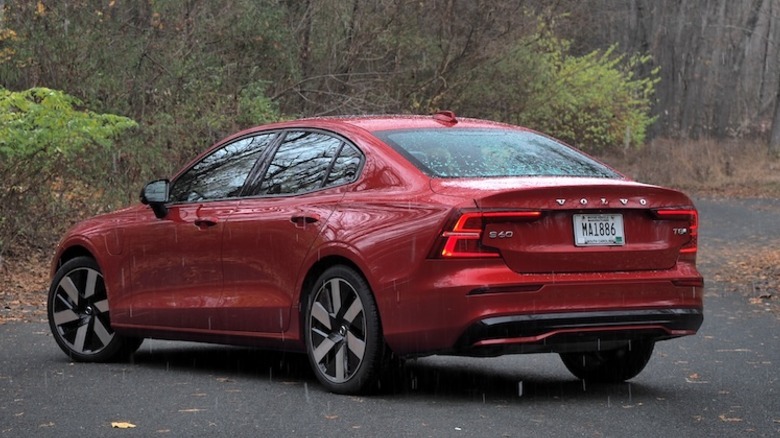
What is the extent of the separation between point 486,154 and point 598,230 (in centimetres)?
90

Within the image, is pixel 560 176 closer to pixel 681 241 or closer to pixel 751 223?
pixel 681 241

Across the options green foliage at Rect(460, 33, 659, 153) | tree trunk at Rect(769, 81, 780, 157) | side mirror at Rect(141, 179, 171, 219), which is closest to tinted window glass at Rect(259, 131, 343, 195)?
side mirror at Rect(141, 179, 171, 219)

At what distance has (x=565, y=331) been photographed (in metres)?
7.48

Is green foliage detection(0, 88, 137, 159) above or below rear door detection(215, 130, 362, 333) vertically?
above

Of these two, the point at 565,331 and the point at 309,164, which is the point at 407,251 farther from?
the point at 309,164

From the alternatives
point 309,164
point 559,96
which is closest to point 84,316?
point 309,164

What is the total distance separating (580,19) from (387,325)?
3490 centimetres

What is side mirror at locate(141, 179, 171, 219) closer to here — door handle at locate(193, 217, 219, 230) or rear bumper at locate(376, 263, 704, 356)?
door handle at locate(193, 217, 219, 230)

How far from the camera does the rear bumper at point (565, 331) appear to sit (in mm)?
7359

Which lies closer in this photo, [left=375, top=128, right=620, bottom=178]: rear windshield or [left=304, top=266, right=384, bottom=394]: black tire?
[left=304, top=266, right=384, bottom=394]: black tire

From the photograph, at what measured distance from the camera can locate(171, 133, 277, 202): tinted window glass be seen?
356 inches

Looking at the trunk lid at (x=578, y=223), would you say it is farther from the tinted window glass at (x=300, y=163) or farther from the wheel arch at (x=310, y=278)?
the tinted window glass at (x=300, y=163)

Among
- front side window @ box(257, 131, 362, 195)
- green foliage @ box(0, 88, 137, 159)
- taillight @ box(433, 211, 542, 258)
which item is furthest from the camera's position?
green foliage @ box(0, 88, 137, 159)

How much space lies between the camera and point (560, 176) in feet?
26.5
